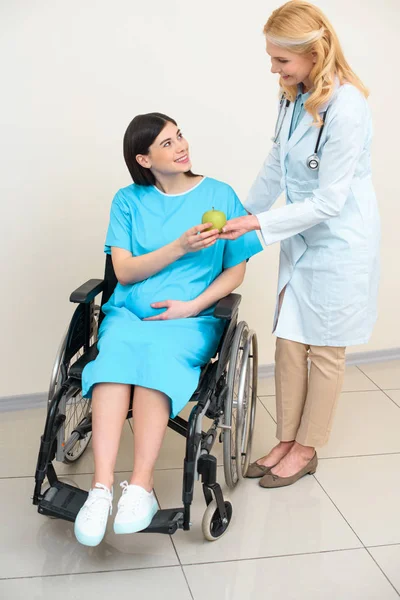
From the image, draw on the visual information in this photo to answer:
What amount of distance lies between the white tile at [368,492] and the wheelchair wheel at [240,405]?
283 millimetres

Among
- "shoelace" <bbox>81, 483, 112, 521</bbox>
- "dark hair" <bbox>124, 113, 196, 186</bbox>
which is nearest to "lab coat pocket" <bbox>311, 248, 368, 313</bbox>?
"dark hair" <bbox>124, 113, 196, 186</bbox>

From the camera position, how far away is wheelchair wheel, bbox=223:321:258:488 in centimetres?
227

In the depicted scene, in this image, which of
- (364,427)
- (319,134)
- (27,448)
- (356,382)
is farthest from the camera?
(356,382)

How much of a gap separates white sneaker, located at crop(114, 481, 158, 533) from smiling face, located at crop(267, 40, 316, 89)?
46.6 inches

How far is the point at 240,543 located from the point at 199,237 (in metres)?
0.86

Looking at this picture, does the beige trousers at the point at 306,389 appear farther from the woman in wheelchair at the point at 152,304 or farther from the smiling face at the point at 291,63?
the smiling face at the point at 291,63

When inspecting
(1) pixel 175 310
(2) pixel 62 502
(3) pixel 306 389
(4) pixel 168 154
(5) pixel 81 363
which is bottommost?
(2) pixel 62 502

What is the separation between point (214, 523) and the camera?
226 cm

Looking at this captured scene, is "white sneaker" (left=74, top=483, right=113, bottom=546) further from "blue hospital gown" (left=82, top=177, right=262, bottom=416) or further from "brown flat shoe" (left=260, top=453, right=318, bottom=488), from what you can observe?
"brown flat shoe" (left=260, top=453, right=318, bottom=488)

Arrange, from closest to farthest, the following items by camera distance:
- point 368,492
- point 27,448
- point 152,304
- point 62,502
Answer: point 62,502
point 152,304
point 368,492
point 27,448

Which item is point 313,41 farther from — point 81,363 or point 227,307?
point 81,363

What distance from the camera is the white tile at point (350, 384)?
327 centimetres

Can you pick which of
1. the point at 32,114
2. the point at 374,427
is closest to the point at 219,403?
the point at 374,427

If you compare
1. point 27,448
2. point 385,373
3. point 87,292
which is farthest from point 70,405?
point 385,373
